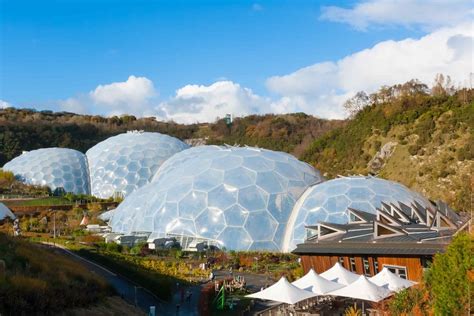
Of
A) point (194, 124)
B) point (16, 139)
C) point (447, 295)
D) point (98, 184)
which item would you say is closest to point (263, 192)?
point (447, 295)

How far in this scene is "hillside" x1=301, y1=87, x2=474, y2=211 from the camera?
43.2m

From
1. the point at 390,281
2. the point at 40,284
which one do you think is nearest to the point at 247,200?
the point at 390,281

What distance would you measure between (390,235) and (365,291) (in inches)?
160

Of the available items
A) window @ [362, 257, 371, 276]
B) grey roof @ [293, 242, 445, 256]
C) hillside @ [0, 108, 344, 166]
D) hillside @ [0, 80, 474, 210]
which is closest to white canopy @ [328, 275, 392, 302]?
grey roof @ [293, 242, 445, 256]

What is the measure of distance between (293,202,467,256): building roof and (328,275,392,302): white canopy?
7.20 ft

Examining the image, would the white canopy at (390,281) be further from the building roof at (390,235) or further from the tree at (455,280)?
the tree at (455,280)

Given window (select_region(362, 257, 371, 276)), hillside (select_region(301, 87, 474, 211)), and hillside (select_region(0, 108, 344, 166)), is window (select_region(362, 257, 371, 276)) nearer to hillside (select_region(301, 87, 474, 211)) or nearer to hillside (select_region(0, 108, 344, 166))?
hillside (select_region(301, 87, 474, 211))

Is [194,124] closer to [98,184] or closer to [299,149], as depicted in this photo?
[299,149]

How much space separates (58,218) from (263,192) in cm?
1487

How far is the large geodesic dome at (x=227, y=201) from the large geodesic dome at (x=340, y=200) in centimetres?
81

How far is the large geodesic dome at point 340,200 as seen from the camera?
24.9 meters

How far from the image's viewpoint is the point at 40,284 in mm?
11289

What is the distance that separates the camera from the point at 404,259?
53.0ft

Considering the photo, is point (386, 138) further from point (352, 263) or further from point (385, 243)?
point (385, 243)
